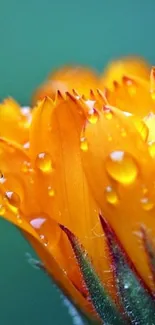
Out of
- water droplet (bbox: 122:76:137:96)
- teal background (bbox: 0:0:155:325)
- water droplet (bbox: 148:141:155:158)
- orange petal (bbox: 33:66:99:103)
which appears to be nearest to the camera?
water droplet (bbox: 148:141:155:158)

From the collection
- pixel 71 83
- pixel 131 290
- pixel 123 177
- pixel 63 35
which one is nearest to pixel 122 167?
pixel 123 177

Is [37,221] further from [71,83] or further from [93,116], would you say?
[71,83]

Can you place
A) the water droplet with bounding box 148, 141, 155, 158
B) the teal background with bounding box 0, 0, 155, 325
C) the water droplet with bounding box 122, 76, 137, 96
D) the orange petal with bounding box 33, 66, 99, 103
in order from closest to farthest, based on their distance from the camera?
the water droplet with bounding box 148, 141, 155, 158 → the water droplet with bounding box 122, 76, 137, 96 → the orange petal with bounding box 33, 66, 99, 103 → the teal background with bounding box 0, 0, 155, 325

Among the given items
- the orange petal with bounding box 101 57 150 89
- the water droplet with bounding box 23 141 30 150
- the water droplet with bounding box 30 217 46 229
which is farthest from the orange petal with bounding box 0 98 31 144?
the orange petal with bounding box 101 57 150 89

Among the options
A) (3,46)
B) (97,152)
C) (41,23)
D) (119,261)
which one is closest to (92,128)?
(97,152)

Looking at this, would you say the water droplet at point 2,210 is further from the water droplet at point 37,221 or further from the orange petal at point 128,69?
the orange petal at point 128,69

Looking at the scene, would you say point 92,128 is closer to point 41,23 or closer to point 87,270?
point 87,270

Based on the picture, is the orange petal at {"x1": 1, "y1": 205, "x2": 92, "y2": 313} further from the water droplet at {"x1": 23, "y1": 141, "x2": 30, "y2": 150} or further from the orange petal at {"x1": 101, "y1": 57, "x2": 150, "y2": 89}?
the orange petal at {"x1": 101, "y1": 57, "x2": 150, "y2": 89}
